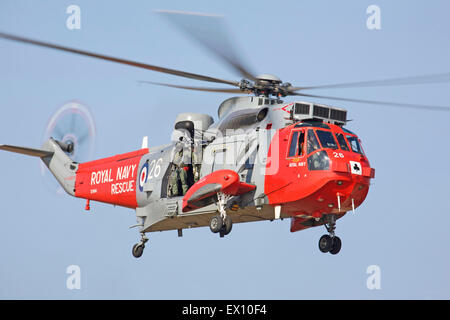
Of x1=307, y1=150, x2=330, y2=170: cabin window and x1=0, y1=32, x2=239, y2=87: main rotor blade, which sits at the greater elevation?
x1=0, y1=32, x2=239, y2=87: main rotor blade

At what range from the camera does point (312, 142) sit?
1861cm

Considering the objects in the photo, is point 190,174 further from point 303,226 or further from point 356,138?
point 356,138

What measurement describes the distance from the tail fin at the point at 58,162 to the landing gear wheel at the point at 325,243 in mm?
9437

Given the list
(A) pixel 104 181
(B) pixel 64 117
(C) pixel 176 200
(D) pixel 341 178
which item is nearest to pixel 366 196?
(D) pixel 341 178

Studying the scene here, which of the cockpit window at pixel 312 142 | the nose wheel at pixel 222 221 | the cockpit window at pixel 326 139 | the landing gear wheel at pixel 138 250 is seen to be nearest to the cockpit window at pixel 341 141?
the cockpit window at pixel 326 139

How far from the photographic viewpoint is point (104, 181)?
960 inches

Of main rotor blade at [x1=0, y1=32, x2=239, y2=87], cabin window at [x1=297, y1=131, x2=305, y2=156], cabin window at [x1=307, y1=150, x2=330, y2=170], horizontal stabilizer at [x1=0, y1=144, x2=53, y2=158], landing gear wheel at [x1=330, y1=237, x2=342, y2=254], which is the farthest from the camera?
horizontal stabilizer at [x1=0, y1=144, x2=53, y2=158]

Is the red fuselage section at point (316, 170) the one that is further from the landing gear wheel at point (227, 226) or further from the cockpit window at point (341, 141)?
the landing gear wheel at point (227, 226)

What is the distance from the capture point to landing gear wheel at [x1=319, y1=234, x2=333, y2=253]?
2011 centimetres

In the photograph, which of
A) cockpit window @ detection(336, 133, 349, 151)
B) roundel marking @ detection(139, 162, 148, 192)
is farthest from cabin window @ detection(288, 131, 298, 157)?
roundel marking @ detection(139, 162, 148, 192)

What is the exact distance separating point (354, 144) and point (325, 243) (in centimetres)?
291

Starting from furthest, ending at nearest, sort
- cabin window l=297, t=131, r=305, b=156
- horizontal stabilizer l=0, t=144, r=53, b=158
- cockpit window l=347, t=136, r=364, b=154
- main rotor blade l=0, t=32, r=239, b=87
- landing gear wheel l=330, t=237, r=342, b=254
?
horizontal stabilizer l=0, t=144, r=53, b=158 → landing gear wheel l=330, t=237, r=342, b=254 → cockpit window l=347, t=136, r=364, b=154 → cabin window l=297, t=131, r=305, b=156 → main rotor blade l=0, t=32, r=239, b=87

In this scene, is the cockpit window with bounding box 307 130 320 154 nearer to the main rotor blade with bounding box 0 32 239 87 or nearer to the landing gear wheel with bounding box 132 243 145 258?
the main rotor blade with bounding box 0 32 239 87

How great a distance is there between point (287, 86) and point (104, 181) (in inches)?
290
